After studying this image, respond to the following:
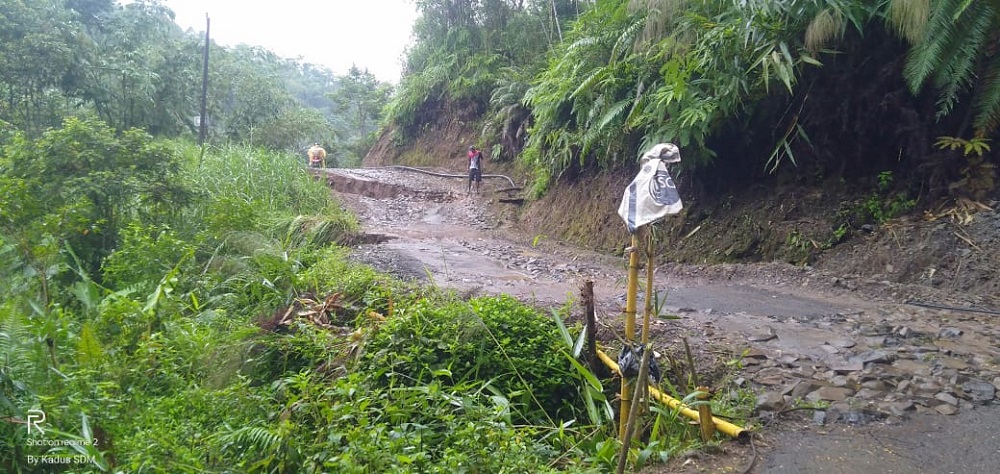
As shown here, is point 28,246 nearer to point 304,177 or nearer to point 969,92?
point 304,177

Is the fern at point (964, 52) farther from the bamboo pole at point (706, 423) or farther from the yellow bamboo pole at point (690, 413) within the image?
the bamboo pole at point (706, 423)

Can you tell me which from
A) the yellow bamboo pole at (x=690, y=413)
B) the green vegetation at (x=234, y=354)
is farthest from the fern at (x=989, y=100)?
the yellow bamboo pole at (x=690, y=413)

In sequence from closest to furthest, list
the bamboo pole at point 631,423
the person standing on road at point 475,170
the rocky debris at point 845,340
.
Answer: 1. the bamboo pole at point 631,423
2. the rocky debris at point 845,340
3. the person standing on road at point 475,170

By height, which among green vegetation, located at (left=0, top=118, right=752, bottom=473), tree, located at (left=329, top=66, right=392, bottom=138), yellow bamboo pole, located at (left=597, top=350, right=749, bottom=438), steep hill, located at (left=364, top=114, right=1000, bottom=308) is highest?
tree, located at (left=329, top=66, right=392, bottom=138)

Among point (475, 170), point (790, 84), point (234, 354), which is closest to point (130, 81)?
point (475, 170)

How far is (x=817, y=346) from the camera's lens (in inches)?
186

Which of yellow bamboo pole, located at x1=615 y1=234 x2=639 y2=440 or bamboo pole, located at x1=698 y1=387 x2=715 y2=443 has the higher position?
yellow bamboo pole, located at x1=615 y1=234 x2=639 y2=440

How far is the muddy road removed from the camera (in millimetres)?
3170

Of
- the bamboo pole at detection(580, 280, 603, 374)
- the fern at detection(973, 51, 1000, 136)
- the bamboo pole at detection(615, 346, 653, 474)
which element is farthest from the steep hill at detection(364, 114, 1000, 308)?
the bamboo pole at detection(615, 346, 653, 474)

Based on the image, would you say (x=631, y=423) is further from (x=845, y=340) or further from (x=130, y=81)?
(x=130, y=81)

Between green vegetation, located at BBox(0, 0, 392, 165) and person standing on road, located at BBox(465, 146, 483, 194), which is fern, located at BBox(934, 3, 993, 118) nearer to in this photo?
person standing on road, located at BBox(465, 146, 483, 194)

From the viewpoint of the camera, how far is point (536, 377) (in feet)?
15.1

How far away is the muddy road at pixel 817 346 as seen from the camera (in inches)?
125

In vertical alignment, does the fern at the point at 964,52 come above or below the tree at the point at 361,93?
below
